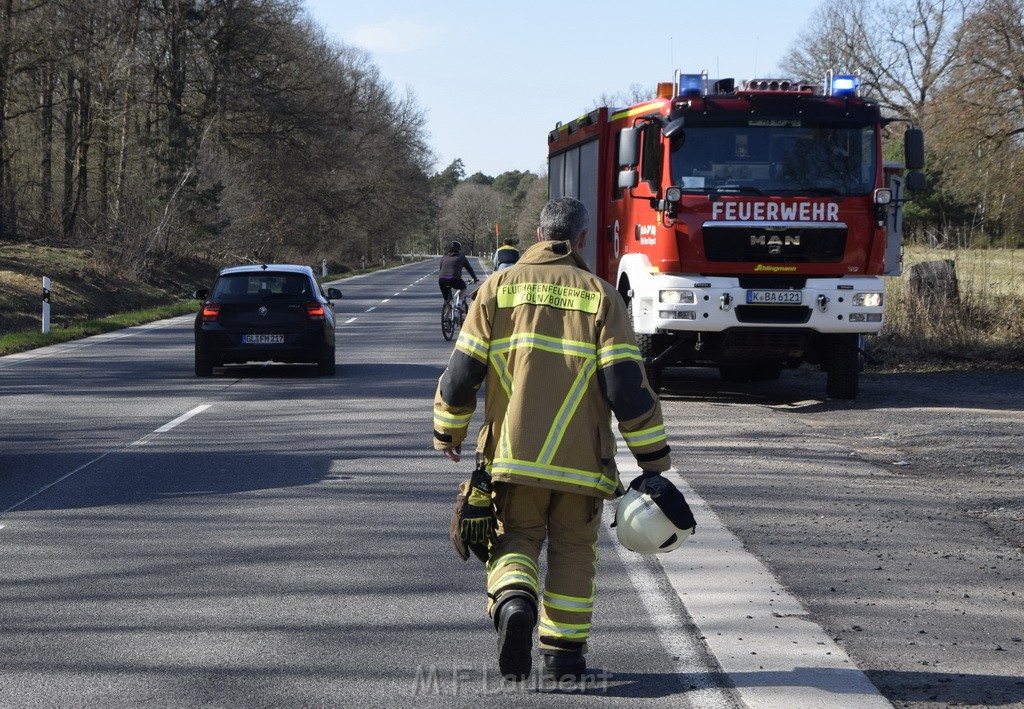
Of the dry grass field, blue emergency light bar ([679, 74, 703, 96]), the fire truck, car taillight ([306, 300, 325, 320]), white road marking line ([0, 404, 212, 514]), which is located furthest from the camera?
the dry grass field

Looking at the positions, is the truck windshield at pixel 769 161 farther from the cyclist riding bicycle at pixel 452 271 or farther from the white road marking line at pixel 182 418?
the cyclist riding bicycle at pixel 452 271

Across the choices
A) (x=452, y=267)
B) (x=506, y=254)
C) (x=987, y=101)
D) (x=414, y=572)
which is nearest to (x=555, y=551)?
(x=414, y=572)

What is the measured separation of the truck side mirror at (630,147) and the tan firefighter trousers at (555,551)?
9174 mm

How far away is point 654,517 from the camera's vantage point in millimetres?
4723

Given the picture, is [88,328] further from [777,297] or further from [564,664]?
[564,664]

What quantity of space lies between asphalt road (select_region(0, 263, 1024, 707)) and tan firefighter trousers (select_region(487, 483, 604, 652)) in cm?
23

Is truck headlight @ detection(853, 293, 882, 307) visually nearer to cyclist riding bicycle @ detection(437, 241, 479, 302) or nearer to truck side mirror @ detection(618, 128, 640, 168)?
truck side mirror @ detection(618, 128, 640, 168)

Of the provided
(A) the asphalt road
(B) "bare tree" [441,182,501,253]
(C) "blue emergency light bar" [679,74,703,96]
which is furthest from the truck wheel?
(B) "bare tree" [441,182,501,253]

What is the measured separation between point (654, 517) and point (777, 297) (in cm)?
923

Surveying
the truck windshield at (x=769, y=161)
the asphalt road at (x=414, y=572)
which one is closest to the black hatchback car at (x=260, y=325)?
the asphalt road at (x=414, y=572)

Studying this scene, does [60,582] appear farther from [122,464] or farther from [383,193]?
[383,193]

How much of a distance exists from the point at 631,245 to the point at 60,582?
934cm

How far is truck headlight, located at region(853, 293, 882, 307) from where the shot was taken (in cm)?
1370

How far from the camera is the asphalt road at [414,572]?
475 centimetres
